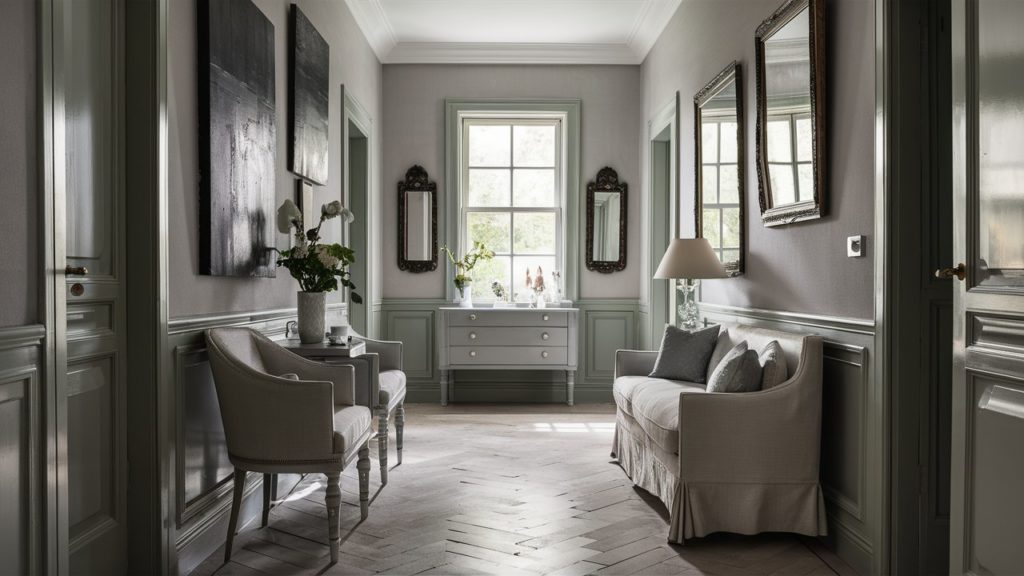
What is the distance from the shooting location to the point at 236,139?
10.6ft

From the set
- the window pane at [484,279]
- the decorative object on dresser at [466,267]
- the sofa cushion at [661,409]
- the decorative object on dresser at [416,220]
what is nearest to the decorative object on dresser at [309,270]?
the sofa cushion at [661,409]

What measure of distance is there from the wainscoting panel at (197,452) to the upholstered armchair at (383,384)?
60cm

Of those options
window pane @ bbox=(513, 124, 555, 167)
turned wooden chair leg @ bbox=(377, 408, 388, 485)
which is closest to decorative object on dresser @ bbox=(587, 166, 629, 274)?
window pane @ bbox=(513, 124, 555, 167)

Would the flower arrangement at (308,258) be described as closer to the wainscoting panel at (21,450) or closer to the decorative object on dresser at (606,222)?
the wainscoting panel at (21,450)

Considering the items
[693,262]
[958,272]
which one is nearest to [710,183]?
[693,262]

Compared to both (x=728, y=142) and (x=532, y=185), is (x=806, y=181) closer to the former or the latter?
(x=728, y=142)

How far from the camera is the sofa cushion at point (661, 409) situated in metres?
3.17

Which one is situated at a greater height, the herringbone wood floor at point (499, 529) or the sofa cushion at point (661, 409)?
the sofa cushion at point (661, 409)

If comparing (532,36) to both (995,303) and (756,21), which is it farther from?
(995,303)

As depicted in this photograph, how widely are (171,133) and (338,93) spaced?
254 centimetres

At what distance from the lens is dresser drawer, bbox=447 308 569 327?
6324 mm

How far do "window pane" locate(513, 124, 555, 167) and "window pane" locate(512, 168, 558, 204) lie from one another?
0.27ft

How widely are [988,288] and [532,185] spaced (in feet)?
16.7

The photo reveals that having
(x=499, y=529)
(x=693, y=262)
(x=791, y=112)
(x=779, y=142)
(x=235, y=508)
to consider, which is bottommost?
(x=499, y=529)
